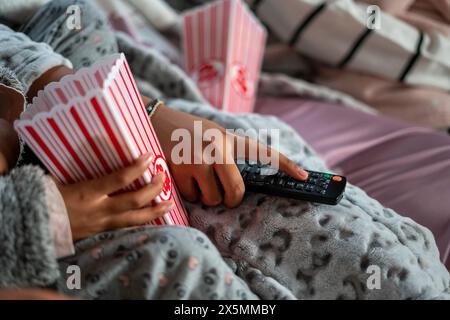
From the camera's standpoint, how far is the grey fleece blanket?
57 cm

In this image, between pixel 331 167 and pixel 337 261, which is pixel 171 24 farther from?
pixel 337 261

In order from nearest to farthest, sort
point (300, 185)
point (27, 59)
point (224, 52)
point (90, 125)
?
point (90, 125) → point (300, 185) → point (27, 59) → point (224, 52)

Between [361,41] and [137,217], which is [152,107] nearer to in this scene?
[137,217]

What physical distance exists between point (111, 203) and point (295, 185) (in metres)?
0.22

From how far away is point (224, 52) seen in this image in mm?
1030

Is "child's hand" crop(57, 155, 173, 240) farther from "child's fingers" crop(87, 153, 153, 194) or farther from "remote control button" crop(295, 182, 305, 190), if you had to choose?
"remote control button" crop(295, 182, 305, 190)

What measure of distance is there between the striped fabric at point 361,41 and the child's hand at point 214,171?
552 mm

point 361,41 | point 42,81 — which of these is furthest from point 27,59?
point 361,41

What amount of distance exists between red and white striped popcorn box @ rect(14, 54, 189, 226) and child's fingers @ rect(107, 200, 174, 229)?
1 centimetres

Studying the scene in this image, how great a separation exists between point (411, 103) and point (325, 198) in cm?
60

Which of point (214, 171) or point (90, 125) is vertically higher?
point (90, 125)

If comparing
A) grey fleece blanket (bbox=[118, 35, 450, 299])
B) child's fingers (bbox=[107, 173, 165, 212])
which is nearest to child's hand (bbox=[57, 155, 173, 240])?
child's fingers (bbox=[107, 173, 165, 212])

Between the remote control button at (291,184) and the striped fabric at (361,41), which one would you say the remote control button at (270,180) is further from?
the striped fabric at (361,41)
